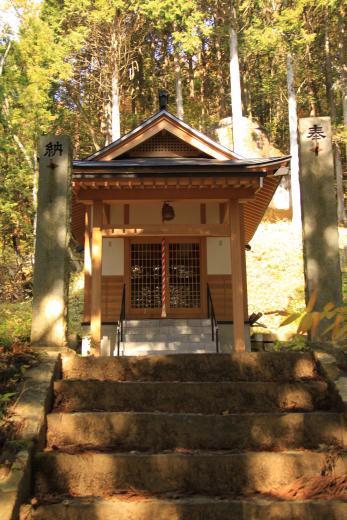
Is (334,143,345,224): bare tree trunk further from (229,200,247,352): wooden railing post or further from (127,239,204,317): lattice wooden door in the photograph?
(229,200,247,352): wooden railing post

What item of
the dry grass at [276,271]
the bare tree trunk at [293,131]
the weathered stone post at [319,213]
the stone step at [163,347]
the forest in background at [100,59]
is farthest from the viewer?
the bare tree trunk at [293,131]

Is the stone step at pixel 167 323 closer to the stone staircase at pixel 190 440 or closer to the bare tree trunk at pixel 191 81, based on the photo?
the stone staircase at pixel 190 440

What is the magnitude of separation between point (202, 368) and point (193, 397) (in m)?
0.59

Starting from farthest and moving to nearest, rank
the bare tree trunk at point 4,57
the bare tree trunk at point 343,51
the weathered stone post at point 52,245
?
the bare tree trunk at point 343,51
the bare tree trunk at point 4,57
the weathered stone post at point 52,245

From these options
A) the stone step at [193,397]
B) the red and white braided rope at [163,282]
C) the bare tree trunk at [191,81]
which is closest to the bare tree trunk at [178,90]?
the bare tree trunk at [191,81]

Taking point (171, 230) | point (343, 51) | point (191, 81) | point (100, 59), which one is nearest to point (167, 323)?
point (171, 230)

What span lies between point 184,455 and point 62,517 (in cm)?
106

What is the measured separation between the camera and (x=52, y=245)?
21.3ft

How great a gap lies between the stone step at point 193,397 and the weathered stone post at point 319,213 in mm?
1604

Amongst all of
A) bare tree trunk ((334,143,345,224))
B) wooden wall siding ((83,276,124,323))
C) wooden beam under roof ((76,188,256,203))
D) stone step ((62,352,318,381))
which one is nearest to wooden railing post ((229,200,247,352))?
wooden beam under roof ((76,188,256,203))

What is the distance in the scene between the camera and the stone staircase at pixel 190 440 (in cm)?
355

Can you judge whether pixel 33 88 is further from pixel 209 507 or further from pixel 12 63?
pixel 209 507

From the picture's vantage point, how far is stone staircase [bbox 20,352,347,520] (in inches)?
140

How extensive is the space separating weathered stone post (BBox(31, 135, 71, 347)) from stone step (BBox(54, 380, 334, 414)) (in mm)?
1208
